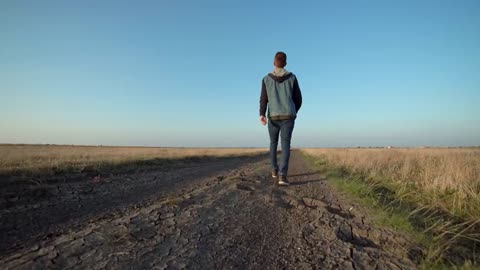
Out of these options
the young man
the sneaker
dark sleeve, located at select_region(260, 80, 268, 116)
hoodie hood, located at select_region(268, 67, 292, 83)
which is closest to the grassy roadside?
the sneaker

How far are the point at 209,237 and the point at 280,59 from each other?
4.15m

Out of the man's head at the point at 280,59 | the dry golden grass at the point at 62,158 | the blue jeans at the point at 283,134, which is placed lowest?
the dry golden grass at the point at 62,158

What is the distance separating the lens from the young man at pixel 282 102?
5645mm

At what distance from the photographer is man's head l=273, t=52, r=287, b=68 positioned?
5725 mm

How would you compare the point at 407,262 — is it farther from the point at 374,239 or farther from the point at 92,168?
the point at 92,168

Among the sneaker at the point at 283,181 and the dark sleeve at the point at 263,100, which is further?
the dark sleeve at the point at 263,100

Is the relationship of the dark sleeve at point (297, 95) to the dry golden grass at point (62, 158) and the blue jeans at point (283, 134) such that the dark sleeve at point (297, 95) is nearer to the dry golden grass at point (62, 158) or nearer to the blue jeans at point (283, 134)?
the blue jeans at point (283, 134)

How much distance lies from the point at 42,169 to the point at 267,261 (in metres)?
8.57

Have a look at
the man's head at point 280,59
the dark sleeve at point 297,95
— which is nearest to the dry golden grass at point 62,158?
the man's head at point 280,59

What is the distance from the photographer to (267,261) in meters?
2.17

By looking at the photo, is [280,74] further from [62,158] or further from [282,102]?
[62,158]

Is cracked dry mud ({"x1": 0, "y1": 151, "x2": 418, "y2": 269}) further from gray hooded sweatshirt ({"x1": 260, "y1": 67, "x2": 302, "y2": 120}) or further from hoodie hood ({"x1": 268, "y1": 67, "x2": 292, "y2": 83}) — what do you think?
hoodie hood ({"x1": 268, "y1": 67, "x2": 292, "y2": 83})


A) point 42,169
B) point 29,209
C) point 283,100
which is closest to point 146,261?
point 29,209

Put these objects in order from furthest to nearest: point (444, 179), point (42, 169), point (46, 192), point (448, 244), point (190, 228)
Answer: point (42, 169)
point (46, 192)
point (444, 179)
point (190, 228)
point (448, 244)
